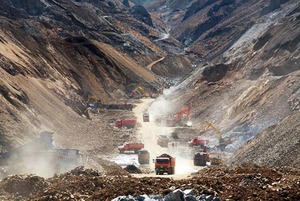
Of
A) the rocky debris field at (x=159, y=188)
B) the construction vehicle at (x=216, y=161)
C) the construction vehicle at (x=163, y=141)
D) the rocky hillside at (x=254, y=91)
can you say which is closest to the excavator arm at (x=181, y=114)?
the rocky hillside at (x=254, y=91)

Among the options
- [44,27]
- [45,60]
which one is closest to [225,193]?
[45,60]

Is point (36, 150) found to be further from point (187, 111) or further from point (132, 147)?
point (187, 111)

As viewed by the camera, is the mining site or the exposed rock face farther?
the exposed rock face

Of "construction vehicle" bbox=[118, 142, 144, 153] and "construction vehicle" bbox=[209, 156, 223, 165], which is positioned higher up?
"construction vehicle" bbox=[118, 142, 144, 153]

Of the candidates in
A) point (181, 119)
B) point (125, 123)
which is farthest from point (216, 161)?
point (125, 123)

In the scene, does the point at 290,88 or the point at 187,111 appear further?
the point at 187,111

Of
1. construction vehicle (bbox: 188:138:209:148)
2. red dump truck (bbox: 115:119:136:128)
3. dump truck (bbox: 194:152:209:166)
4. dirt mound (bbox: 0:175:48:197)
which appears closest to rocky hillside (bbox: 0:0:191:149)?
red dump truck (bbox: 115:119:136:128)

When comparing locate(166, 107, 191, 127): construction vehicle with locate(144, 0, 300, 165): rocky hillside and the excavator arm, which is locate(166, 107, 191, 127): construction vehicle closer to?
the excavator arm
